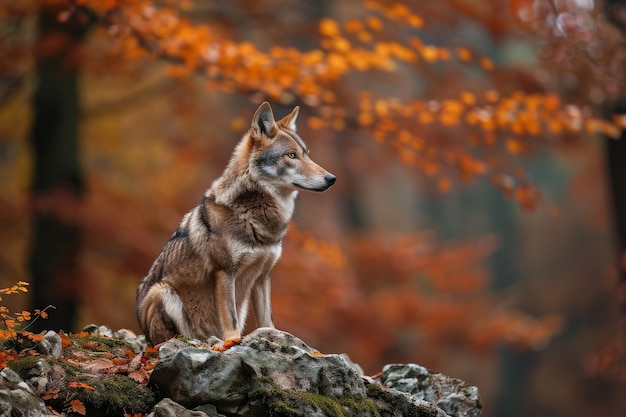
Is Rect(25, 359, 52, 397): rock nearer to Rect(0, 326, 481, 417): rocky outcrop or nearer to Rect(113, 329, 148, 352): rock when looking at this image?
Rect(0, 326, 481, 417): rocky outcrop

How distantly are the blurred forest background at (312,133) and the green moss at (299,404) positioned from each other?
5.22 meters

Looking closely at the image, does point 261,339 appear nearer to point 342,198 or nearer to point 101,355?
point 101,355

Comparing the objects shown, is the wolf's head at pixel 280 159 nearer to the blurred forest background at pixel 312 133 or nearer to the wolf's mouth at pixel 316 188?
the wolf's mouth at pixel 316 188

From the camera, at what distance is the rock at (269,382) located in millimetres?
4812

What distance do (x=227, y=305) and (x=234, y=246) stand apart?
46 centimetres

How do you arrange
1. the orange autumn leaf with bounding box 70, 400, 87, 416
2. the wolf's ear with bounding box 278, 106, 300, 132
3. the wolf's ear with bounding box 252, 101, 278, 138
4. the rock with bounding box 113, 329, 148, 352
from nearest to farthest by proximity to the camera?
the orange autumn leaf with bounding box 70, 400, 87, 416 < the rock with bounding box 113, 329, 148, 352 < the wolf's ear with bounding box 252, 101, 278, 138 < the wolf's ear with bounding box 278, 106, 300, 132

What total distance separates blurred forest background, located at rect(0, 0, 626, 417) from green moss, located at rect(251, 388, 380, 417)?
5.22 m

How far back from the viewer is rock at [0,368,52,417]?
4.24 meters

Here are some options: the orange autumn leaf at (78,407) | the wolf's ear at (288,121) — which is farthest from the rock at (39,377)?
the wolf's ear at (288,121)

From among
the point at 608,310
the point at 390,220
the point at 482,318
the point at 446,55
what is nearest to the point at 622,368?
the point at 446,55

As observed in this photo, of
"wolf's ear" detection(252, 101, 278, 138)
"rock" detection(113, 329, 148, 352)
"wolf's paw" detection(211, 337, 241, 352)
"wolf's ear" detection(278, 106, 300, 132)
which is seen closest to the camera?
"wolf's paw" detection(211, 337, 241, 352)

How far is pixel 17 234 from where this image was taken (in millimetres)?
15102

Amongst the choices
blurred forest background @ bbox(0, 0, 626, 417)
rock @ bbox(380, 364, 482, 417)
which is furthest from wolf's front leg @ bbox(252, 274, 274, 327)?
blurred forest background @ bbox(0, 0, 626, 417)

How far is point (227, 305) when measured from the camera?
20.0 feet
